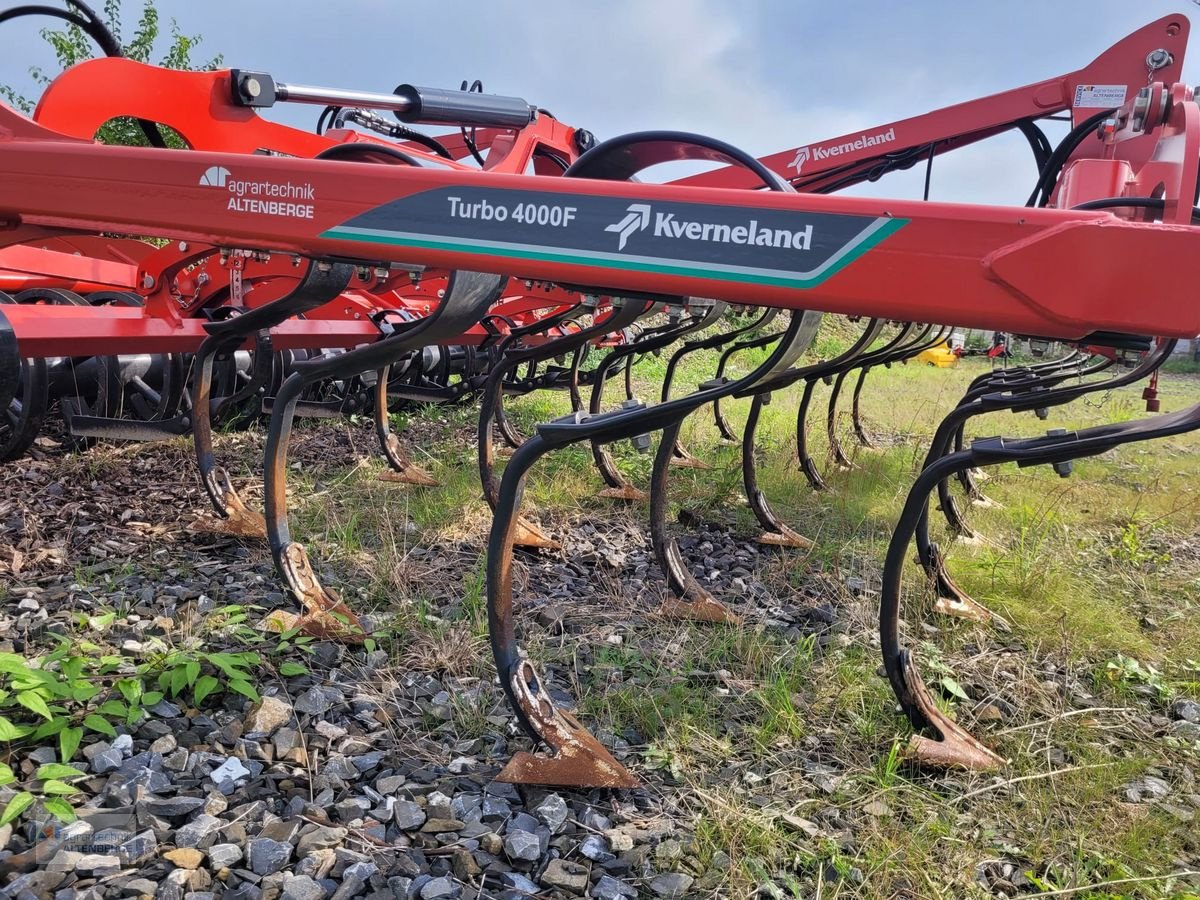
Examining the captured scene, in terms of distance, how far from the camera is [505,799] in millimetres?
1656

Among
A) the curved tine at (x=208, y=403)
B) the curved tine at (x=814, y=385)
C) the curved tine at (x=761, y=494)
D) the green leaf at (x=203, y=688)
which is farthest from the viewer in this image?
the curved tine at (x=761, y=494)

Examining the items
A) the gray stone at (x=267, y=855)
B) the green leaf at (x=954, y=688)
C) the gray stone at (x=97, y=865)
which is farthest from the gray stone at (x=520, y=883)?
the green leaf at (x=954, y=688)

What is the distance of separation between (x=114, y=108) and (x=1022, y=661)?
380 centimetres

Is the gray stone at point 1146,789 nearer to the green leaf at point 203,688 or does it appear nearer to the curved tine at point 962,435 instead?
the curved tine at point 962,435

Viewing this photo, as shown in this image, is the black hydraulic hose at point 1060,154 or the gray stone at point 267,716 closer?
the gray stone at point 267,716

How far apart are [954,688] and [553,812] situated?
119cm

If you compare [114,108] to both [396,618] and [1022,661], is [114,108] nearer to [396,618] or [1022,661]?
[396,618]

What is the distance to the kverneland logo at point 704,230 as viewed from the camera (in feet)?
4.93

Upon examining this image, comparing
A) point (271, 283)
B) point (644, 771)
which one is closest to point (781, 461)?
point (271, 283)

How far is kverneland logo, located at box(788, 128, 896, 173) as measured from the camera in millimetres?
4355

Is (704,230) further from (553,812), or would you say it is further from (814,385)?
(814,385)

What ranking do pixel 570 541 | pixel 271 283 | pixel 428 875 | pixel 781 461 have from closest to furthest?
1. pixel 428 875
2. pixel 570 541
3. pixel 271 283
4. pixel 781 461

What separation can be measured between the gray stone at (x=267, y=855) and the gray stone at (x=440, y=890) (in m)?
0.26
